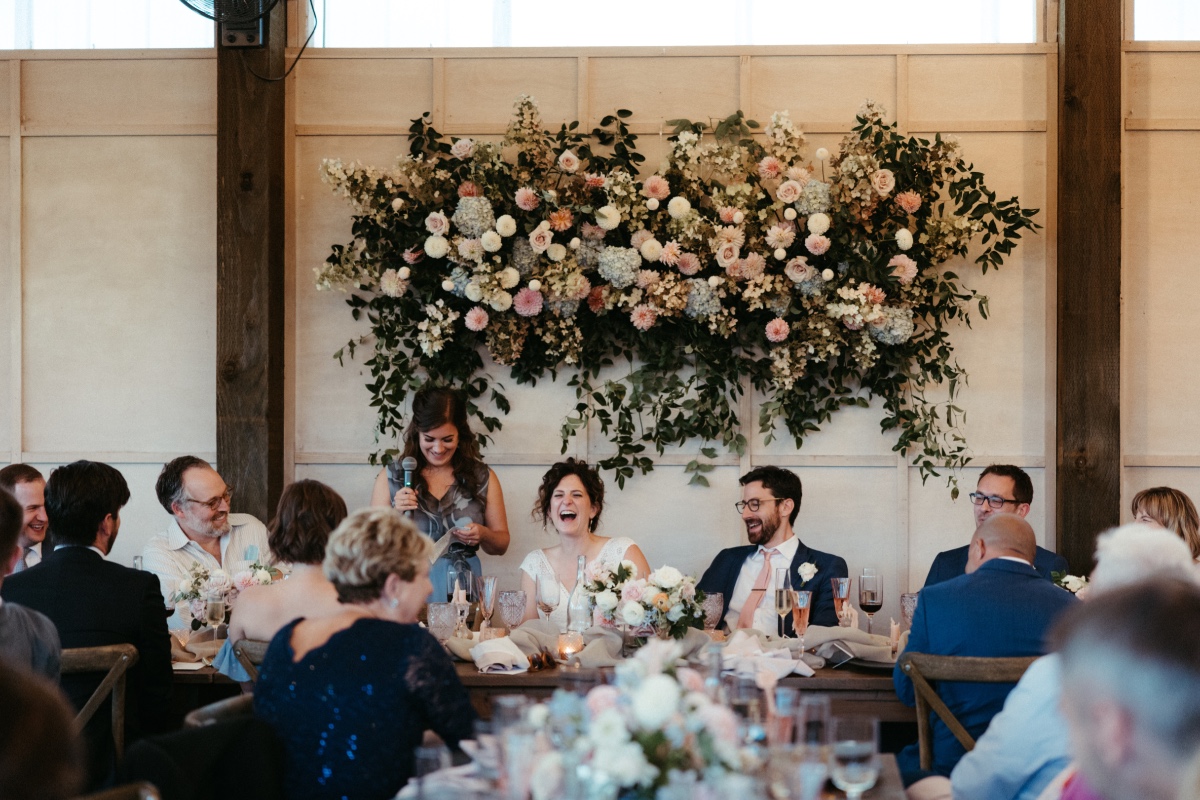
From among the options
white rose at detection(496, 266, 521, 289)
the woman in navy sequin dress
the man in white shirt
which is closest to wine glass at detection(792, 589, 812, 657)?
the woman in navy sequin dress

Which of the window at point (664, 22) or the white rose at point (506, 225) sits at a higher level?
the window at point (664, 22)

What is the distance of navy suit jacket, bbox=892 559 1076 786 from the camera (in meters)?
2.90

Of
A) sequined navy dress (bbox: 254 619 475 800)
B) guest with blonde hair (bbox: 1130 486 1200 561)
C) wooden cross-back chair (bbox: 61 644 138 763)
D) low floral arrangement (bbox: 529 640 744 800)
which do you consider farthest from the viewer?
guest with blonde hair (bbox: 1130 486 1200 561)

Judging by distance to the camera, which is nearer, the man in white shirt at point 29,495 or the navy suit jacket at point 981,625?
the navy suit jacket at point 981,625

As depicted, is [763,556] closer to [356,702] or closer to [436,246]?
[436,246]

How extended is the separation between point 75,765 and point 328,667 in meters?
0.93

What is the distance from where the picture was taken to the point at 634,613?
11.2 ft

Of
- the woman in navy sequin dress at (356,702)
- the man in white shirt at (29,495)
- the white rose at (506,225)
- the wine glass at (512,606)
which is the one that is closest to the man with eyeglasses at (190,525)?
the man in white shirt at (29,495)

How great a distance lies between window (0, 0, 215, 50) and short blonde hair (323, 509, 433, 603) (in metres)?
3.55

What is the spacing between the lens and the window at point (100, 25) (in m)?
5.20

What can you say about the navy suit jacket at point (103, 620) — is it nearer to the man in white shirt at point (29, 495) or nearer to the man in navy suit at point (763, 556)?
the man in white shirt at point (29, 495)

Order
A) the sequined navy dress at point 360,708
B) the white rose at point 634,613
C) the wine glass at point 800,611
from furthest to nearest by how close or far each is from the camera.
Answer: the wine glass at point 800,611, the white rose at point 634,613, the sequined navy dress at point 360,708

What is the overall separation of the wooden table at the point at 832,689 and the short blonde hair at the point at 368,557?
3.07 ft

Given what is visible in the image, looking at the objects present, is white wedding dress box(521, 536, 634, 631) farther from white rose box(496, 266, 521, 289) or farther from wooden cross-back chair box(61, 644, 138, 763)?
wooden cross-back chair box(61, 644, 138, 763)
